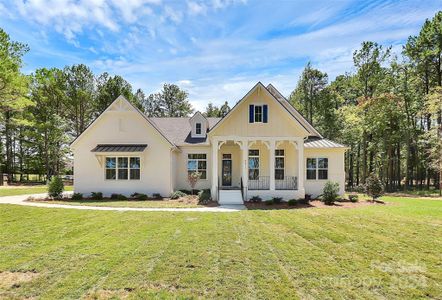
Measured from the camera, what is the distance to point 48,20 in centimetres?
1239

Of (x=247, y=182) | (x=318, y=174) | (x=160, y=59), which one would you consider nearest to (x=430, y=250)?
(x=247, y=182)

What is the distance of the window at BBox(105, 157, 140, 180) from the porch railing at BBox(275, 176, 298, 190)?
988 cm

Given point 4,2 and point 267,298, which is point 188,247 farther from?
point 4,2

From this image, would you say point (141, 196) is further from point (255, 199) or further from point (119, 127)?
point (255, 199)

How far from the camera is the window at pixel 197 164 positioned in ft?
69.7

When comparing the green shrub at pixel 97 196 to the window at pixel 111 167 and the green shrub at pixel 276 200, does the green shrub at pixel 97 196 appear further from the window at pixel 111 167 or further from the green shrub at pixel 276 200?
the green shrub at pixel 276 200

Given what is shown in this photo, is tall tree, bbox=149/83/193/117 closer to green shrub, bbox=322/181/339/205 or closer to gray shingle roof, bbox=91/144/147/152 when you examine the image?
gray shingle roof, bbox=91/144/147/152

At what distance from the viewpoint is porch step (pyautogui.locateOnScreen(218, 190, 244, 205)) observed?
16266mm

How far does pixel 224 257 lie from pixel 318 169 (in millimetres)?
14526

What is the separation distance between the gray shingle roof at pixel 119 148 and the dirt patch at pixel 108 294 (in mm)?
14347

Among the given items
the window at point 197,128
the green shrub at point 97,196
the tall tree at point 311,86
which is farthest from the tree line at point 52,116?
the tall tree at point 311,86

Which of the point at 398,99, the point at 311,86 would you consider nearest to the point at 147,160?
the point at 398,99

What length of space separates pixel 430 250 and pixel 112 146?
18.2 metres

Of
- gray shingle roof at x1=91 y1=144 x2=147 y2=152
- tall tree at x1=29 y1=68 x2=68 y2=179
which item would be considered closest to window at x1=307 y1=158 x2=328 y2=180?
gray shingle roof at x1=91 y1=144 x2=147 y2=152
